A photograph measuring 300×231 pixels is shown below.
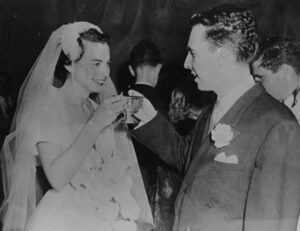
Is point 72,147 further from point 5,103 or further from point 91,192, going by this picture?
point 5,103

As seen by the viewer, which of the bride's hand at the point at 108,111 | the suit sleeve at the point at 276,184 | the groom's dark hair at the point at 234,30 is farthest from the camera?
the bride's hand at the point at 108,111

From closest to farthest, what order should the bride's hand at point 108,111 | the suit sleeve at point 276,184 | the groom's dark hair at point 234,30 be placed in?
1. the suit sleeve at point 276,184
2. the groom's dark hair at point 234,30
3. the bride's hand at point 108,111

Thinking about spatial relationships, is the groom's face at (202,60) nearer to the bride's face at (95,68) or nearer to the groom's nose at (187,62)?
the groom's nose at (187,62)

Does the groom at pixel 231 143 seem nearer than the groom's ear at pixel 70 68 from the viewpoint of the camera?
Yes

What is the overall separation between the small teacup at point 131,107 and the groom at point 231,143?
0.03m

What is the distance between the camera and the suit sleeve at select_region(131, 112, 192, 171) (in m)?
1.65

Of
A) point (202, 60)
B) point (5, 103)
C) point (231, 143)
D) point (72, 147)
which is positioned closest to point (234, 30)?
point (202, 60)

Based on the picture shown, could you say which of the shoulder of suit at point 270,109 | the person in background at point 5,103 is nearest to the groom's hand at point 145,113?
the shoulder of suit at point 270,109

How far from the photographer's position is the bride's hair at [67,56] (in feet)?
5.34

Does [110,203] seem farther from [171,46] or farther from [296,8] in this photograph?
[296,8]

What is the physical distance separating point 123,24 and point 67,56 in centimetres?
24

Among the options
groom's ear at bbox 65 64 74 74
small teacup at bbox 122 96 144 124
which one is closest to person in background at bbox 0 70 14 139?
groom's ear at bbox 65 64 74 74

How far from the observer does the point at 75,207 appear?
5.54ft

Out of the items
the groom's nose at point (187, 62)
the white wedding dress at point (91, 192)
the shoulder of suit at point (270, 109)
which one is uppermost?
the groom's nose at point (187, 62)
